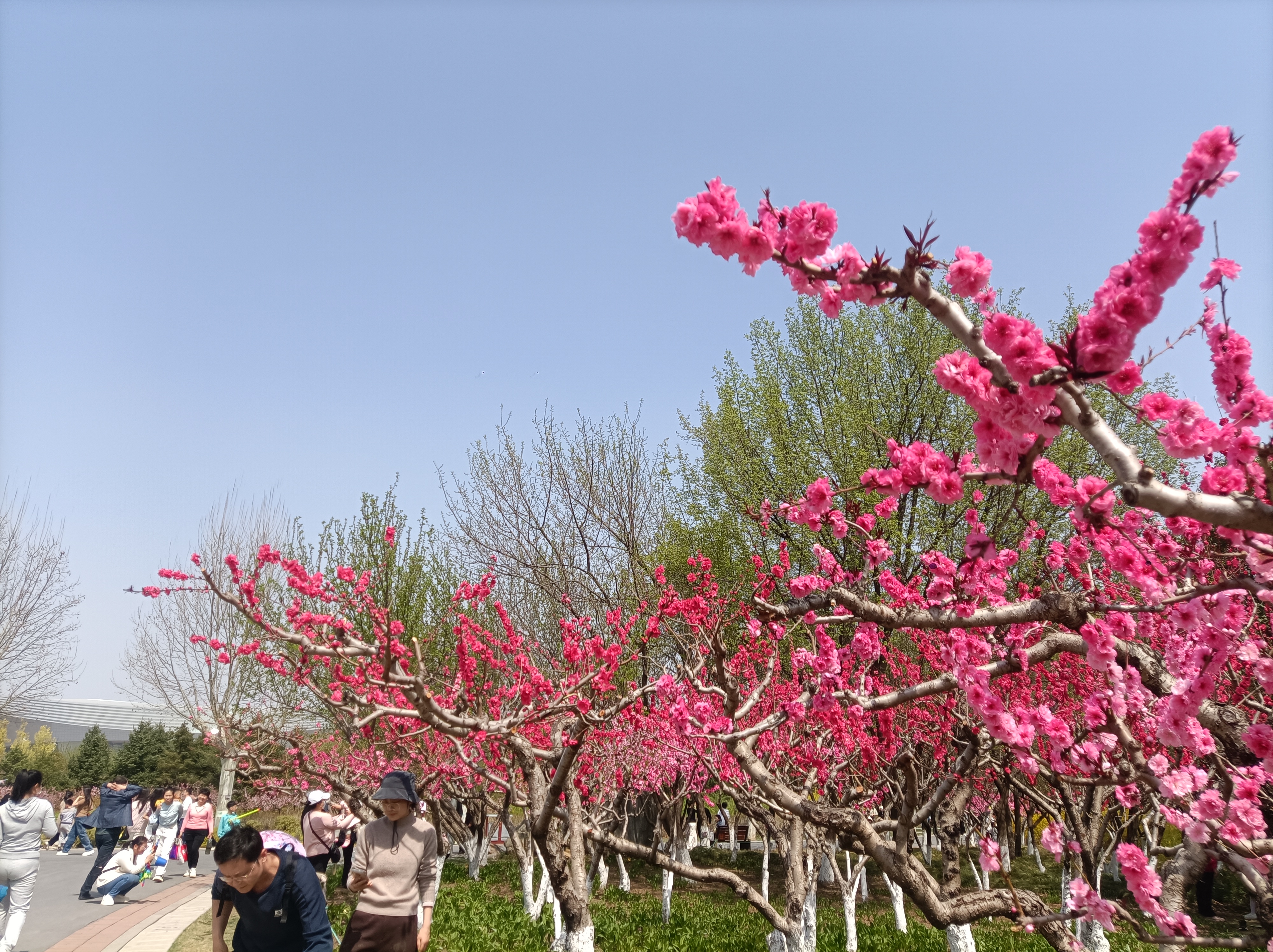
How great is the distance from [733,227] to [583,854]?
19.9 feet

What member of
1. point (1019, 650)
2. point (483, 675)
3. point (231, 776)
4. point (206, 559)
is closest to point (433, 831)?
point (1019, 650)

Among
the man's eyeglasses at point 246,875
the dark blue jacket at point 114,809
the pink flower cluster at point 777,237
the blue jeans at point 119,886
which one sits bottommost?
the blue jeans at point 119,886

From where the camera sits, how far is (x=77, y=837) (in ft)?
66.4

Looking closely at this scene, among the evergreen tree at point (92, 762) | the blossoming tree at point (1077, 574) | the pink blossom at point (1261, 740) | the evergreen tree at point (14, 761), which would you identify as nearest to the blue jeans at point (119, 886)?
the blossoming tree at point (1077, 574)

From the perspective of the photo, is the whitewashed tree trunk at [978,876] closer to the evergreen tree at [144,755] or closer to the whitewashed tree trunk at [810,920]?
the whitewashed tree trunk at [810,920]

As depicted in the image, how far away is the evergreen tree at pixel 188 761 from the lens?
34312 millimetres

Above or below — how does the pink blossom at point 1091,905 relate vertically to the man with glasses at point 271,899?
above

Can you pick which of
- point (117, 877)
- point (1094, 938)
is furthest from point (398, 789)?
point (117, 877)

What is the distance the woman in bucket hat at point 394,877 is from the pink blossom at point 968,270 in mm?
3983

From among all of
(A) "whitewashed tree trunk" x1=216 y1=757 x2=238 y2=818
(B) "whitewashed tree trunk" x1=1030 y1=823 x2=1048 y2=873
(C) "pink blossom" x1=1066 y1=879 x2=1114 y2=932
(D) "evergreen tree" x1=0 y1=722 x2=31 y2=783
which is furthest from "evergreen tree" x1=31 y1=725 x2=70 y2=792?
(C) "pink blossom" x1=1066 y1=879 x2=1114 y2=932

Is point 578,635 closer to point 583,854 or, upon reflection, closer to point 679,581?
point 583,854

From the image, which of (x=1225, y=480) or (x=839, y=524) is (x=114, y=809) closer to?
(x=839, y=524)

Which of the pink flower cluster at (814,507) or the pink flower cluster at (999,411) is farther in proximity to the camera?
the pink flower cluster at (814,507)

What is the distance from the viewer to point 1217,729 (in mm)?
4055
